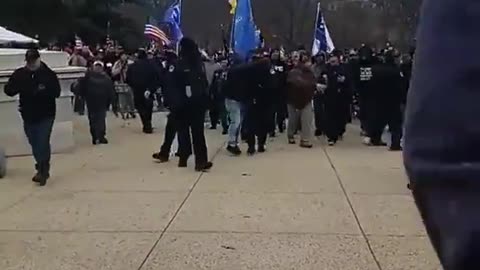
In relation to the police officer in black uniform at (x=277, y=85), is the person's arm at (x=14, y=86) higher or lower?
higher

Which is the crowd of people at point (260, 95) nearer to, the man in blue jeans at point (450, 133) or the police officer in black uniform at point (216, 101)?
the police officer in black uniform at point (216, 101)

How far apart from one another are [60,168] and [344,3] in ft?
134

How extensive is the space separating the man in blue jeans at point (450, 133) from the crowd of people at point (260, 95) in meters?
10.3

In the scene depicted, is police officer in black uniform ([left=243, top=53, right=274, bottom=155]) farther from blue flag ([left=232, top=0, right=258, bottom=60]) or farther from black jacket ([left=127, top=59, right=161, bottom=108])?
black jacket ([left=127, top=59, right=161, bottom=108])

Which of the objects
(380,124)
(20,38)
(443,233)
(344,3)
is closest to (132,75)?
(20,38)

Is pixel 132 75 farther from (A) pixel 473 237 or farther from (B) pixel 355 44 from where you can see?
(B) pixel 355 44

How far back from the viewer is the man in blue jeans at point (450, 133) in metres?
0.99

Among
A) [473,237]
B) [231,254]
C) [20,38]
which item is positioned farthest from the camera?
[20,38]

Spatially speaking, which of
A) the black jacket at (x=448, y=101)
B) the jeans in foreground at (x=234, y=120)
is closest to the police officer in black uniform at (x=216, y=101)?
the jeans in foreground at (x=234, y=120)

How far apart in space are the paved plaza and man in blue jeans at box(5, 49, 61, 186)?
371 millimetres

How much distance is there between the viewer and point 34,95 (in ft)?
33.1

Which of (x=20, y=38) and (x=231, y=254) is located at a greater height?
(x=20, y=38)

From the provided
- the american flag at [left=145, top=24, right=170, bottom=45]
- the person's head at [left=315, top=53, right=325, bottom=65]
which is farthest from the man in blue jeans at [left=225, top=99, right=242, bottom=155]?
the american flag at [left=145, top=24, right=170, bottom=45]

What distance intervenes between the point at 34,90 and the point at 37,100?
0.13 meters
